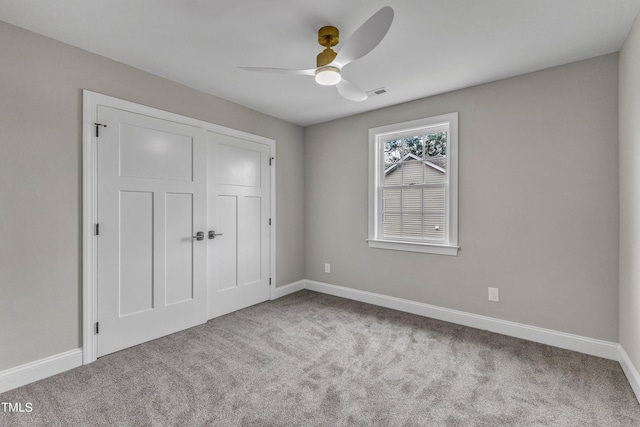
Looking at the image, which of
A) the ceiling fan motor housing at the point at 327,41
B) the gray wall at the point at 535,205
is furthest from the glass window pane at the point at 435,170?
the ceiling fan motor housing at the point at 327,41

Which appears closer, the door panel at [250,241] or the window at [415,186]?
the window at [415,186]

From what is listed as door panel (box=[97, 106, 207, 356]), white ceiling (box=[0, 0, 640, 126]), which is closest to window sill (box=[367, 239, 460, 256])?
white ceiling (box=[0, 0, 640, 126])

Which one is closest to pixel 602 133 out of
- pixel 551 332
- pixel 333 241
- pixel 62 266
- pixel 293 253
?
pixel 551 332

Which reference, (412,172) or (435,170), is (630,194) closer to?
(435,170)

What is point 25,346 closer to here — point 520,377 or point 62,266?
point 62,266

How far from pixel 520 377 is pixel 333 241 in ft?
8.47

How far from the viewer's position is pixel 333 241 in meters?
4.28

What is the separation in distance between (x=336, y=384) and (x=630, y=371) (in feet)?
6.69

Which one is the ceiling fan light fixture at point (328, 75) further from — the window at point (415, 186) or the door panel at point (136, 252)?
the door panel at point (136, 252)

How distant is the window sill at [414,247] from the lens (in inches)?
128

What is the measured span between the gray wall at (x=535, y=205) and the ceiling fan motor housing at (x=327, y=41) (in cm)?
169

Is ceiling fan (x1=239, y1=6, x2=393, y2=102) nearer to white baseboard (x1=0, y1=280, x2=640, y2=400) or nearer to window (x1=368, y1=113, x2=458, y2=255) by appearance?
window (x1=368, y1=113, x2=458, y2=255)

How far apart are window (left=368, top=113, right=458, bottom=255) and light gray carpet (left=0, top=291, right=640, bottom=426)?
108cm

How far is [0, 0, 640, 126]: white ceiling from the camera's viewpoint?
1.88 metres
